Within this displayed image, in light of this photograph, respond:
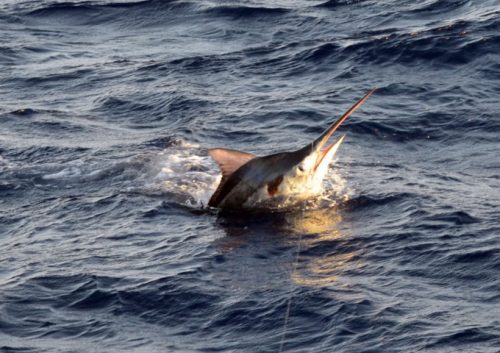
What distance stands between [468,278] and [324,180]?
3.06m

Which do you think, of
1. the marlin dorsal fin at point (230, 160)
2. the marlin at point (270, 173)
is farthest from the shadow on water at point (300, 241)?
the marlin dorsal fin at point (230, 160)

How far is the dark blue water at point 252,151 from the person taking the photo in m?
9.81

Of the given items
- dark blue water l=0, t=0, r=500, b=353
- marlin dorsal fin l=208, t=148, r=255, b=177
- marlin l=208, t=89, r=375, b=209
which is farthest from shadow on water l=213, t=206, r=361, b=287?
marlin dorsal fin l=208, t=148, r=255, b=177

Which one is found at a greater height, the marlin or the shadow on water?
the marlin

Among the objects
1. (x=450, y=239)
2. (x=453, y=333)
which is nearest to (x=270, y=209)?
(x=450, y=239)

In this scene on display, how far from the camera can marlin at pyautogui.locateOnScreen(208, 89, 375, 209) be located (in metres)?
12.5

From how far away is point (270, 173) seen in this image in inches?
492

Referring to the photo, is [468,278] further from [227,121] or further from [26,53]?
[26,53]

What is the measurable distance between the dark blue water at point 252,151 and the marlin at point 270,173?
23cm

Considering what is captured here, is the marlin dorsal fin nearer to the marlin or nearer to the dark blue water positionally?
the marlin

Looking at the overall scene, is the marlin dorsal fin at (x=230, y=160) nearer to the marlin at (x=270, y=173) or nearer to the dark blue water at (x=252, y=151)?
the marlin at (x=270, y=173)

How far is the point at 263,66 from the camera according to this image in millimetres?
18594

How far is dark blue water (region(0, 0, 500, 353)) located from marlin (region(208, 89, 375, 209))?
231 millimetres

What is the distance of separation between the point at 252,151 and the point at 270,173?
2210 mm
